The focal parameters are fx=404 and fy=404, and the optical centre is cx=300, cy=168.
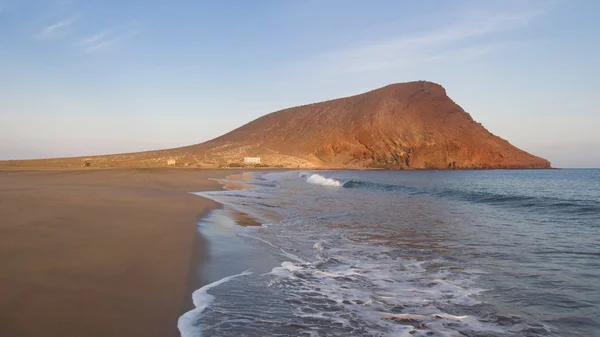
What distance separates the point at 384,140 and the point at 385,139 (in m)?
0.37

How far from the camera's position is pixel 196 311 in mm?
3857

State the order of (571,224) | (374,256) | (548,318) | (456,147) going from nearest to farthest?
(548,318) → (374,256) → (571,224) → (456,147)

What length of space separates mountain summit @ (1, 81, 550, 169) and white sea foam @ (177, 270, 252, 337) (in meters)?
75.2

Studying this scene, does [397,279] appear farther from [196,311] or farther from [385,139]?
[385,139]

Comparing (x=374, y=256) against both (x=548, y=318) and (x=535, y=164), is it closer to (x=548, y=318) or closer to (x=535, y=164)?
(x=548, y=318)

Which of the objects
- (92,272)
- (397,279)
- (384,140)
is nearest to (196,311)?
(92,272)

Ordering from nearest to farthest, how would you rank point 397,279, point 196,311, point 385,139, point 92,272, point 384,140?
point 196,311 → point 92,272 → point 397,279 → point 384,140 → point 385,139

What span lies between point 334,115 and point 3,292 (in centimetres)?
10122

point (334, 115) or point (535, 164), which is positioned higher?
point (334, 115)

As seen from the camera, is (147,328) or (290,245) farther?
(290,245)

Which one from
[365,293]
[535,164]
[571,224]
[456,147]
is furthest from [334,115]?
[365,293]

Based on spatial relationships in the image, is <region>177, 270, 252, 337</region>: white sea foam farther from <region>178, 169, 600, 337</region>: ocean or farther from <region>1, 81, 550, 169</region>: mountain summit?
<region>1, 81, 550, 169</region>: mountain summit

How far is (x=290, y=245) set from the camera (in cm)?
787

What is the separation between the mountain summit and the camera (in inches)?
3477
